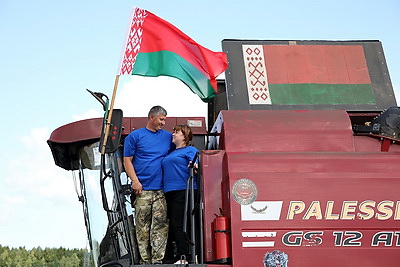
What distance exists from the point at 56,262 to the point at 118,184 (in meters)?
12.8

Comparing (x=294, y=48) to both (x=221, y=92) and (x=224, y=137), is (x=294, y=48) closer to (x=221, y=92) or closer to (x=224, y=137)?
(x=221, y=92)

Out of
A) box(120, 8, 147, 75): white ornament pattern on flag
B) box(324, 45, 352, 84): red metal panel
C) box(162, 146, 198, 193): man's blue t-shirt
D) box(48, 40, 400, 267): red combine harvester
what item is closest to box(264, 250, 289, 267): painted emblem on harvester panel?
box(48, 40, 400, 267): red combine harvester

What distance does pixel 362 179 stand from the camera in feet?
18.5

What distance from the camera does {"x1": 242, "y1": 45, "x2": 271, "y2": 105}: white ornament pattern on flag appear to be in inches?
288

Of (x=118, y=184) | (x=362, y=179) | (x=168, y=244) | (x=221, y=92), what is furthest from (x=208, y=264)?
(x=221, y=92)

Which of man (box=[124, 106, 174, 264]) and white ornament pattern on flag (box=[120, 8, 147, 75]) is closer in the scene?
man (box=[124, 106, 174, 264])

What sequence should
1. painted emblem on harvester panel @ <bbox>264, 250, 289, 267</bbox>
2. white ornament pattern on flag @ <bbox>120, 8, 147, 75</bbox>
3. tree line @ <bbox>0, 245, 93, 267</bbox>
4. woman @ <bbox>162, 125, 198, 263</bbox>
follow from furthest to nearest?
tree line @ <bbox>0, 245, 93, 267</bbox>
white ornament pattern on flag @ <bbox>120, 8, 147, 75</bbox>
woman @ <bbox>162, 125, 198, 263</bbox>
painted emblem on harvester panel @ <bbox>264, 250, 289, 267</bbox>

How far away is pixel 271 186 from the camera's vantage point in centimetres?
552

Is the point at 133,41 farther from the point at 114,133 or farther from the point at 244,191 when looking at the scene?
the point at 244,191

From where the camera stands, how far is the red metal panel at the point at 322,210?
5.41 metres

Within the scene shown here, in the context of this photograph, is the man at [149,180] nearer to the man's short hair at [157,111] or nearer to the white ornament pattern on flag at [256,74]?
the man's short hair at [157,111]

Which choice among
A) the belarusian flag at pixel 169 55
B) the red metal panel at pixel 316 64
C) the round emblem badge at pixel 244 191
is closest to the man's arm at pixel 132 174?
the round emblem badge at pixel 244 191

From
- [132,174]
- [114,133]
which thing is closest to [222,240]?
[132,174]

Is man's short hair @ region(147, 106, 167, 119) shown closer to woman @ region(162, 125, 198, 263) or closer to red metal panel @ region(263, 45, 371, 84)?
woman @ region(162, 125, 198, 263)
